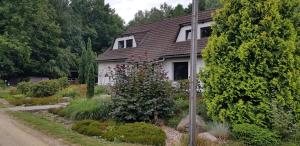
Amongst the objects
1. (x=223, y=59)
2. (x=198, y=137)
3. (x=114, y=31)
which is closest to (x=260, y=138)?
(x=198, y=137)

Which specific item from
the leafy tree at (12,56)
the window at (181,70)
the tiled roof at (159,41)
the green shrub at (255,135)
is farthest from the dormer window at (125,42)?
the green shrub at (255,135)

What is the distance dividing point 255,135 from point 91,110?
7.28 m

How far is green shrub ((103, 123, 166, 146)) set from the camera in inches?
380

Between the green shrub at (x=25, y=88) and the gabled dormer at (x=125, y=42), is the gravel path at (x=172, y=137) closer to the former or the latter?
the gabled dormer at (x=125, y=42)

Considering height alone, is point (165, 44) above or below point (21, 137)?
above

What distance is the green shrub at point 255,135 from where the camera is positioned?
8891 millimetres

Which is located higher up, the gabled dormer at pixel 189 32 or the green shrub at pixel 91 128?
the gabled dormer at pixel 189 32

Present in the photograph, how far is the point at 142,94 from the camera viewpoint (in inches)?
506

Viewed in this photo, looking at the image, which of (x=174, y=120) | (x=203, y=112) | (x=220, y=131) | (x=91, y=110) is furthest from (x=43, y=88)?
(x=220, y=131)

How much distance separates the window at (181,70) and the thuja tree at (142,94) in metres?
10.2

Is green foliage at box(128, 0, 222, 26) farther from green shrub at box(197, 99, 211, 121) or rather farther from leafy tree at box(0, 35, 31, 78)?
green shrub at box(197, 99, 211, 121)

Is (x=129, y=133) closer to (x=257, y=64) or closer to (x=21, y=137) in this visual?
(x=21, y=137)

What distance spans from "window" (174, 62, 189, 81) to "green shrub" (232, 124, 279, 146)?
1439 cm

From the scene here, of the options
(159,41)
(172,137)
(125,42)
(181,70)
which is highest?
(125,42)
